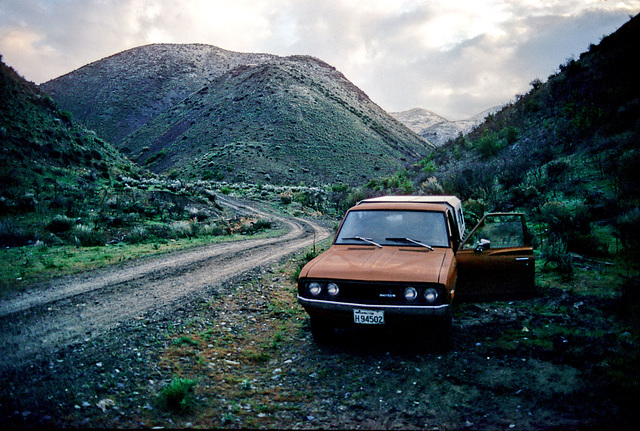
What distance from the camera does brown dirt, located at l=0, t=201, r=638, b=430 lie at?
3695 millimetres

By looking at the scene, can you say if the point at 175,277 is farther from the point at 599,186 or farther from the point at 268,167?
the point at 268,167

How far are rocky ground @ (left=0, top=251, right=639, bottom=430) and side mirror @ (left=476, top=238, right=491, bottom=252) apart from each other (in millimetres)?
1151

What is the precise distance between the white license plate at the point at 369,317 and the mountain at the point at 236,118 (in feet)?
141

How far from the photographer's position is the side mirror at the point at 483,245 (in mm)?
5723

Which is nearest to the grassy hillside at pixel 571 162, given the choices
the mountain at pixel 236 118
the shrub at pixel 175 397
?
Result: the shrub at pixel 175 397

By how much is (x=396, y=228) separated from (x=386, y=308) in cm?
167

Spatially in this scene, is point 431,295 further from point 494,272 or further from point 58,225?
point 58,225

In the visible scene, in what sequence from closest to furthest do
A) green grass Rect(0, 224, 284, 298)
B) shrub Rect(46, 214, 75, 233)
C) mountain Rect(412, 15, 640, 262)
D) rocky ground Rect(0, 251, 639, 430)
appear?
rocky ground Rect(0, 251, 639, 430)
green grass Rect(0, 224, 284, 298)
mountain Rect(412, 15, 640, 262)
shrub Rect(46, 214, 75, 233)

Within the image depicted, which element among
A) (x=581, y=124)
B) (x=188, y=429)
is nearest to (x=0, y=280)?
(x=188, y=429)

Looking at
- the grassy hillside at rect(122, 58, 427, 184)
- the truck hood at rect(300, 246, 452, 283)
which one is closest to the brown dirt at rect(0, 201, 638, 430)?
the truck hood at rect(300, 246, 452, 283)

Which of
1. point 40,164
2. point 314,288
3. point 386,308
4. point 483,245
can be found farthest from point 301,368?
point 40,164

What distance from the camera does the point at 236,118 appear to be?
62656mm

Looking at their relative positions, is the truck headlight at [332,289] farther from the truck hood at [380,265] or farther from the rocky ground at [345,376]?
the rocky ground at [345,376]

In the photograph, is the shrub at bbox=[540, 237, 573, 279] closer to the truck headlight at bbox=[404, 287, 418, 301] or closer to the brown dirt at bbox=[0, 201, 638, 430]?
the brown dirt at bbox=[0, 201, 638, 430]
